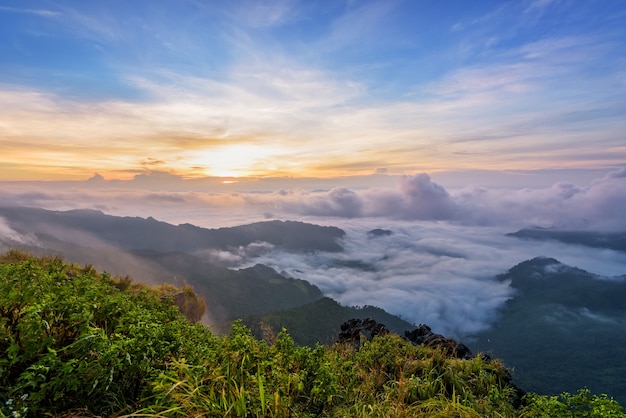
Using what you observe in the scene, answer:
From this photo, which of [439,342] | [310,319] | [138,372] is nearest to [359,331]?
[439,342]

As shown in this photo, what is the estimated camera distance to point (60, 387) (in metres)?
3.72

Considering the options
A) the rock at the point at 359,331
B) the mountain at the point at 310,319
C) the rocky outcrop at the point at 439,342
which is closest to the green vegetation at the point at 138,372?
the rocky outcrop at the point at 439,342

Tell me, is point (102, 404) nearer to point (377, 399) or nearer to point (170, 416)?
point (170, 416)

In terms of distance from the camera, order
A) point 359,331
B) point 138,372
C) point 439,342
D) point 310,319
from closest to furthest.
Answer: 1. point 138,372
2. point 439,342
3. point 359,331
4. point 310,319

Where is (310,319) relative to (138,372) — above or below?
below

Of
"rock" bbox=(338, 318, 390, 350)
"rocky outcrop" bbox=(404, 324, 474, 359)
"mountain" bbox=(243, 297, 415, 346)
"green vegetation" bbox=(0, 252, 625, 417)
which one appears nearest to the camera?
"green vegetation" bbox=(0, 252, 625, 417)

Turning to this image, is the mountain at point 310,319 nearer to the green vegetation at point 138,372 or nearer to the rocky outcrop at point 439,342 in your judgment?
the rocky outcrop at point 439,342

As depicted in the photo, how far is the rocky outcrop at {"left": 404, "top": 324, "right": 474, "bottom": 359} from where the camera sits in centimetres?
1184

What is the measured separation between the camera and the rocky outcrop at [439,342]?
11.8m

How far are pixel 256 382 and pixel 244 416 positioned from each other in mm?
604

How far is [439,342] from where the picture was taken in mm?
12641

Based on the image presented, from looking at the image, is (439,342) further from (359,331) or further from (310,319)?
(310,319)

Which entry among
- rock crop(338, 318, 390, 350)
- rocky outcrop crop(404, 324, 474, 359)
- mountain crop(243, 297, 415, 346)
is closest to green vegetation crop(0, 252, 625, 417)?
rocky outcrop crop(404, 324, 474, 359)

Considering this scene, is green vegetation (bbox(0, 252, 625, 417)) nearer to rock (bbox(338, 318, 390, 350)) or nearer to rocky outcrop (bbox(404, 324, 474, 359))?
rocky outcrop (bbox(404, 324, 474, 359))
